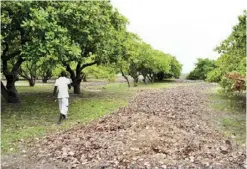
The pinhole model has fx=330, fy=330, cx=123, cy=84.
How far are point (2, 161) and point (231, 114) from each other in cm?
1159

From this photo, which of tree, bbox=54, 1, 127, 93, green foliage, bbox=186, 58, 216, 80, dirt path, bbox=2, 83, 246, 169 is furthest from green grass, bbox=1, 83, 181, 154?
green foliage, bbox=186, 58, 216, 80

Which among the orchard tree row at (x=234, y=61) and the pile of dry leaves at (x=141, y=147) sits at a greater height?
the orchard tree row at (x=234, y=61)

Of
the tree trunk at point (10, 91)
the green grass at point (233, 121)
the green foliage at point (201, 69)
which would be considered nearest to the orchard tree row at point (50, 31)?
the tree trunk at point (10, 91)

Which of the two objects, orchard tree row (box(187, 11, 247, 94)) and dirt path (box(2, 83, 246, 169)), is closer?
dirt path (box(2, 83, 246, 169))

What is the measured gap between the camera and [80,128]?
12.2 m

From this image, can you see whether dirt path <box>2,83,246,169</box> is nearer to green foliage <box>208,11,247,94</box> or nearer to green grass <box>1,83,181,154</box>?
green grass <box>1,83,181,154</box>

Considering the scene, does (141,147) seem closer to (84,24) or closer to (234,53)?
(84,24)

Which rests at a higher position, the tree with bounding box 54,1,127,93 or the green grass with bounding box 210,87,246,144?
the tree with bounding box 54,1,127,93

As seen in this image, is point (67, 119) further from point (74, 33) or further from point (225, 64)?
point (225, 64)

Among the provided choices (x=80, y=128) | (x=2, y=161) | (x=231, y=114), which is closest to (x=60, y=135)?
(x=80, y=128)

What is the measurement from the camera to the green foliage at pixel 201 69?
78.2 meters

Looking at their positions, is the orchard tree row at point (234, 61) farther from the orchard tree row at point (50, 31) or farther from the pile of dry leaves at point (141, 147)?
the orchard tree row at point (50, 31)

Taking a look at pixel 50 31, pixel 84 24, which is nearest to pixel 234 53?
pixel 84 24

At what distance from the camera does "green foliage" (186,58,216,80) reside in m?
78.2
